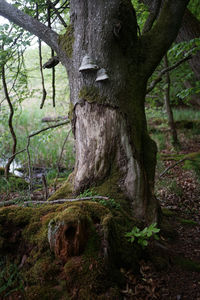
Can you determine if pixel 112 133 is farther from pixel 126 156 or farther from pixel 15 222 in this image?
pixel 15 222

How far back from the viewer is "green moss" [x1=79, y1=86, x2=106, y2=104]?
2678 mm

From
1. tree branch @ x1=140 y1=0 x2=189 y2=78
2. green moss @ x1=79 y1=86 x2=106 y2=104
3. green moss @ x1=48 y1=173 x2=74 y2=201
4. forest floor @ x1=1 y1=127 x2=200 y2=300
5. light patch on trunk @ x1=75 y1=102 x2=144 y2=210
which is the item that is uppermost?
tree branch @ x1=140 y1=0 x2=189 y2=78

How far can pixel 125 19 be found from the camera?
8.87 feet

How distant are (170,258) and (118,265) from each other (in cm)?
62

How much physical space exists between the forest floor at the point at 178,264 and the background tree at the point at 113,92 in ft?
1.71

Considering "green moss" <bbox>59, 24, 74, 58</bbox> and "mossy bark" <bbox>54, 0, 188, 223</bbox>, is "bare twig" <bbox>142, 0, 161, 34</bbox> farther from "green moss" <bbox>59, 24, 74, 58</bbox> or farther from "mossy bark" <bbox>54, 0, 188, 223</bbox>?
"green moss" <bbox>59, 24, 74, 58</bbox>

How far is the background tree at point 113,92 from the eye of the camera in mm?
2643

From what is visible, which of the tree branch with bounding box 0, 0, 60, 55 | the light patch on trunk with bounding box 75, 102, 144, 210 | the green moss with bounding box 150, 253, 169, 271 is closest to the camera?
the green moss with bounding box 150, 253, 169, 271

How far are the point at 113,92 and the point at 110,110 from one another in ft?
0.73

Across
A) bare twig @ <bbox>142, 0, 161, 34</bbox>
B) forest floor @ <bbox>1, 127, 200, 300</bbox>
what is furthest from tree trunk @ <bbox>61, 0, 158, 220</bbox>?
bare twig @ <bbox>142, 0, 161, 34</bbox>

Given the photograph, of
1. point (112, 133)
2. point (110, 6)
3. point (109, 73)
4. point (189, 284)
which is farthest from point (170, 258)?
point (110, 6)

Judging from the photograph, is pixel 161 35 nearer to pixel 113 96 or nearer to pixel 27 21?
pixel 113 96

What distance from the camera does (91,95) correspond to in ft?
8.87

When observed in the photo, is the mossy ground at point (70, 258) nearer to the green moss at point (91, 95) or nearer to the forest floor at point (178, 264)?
the forest floor at point (178, 264)
